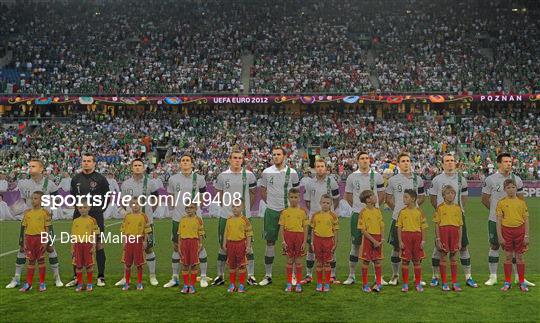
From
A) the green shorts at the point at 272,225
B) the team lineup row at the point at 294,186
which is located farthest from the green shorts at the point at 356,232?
the green shorts at the point at 272,225

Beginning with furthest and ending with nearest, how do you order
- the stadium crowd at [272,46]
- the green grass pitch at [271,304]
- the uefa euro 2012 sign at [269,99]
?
the stadium crowd at [272,46]
the uefa euro 2012 sign at [269,99]
the green grass pitch at [271,304]

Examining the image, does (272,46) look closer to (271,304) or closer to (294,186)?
(294,186)

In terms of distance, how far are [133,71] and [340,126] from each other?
52.3ft

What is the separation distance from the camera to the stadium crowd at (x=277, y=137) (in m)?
32.9

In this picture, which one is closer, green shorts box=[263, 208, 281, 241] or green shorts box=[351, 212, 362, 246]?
green shorts box=[351, 212, 362, 246]

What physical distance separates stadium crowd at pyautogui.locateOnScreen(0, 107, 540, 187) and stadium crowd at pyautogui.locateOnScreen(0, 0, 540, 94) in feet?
6.68

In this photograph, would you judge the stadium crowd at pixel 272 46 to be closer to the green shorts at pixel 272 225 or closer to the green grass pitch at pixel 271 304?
the green shorts at pixel 272 225

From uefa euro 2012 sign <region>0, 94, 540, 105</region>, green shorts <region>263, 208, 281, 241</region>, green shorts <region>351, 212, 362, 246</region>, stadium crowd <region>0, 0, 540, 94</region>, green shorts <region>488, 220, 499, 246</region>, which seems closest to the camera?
green shorts <region>488, 220, 499, 246</region>

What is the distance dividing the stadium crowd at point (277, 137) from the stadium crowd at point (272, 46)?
2035 mm

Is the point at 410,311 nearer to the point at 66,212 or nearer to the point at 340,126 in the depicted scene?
the point at 66,212

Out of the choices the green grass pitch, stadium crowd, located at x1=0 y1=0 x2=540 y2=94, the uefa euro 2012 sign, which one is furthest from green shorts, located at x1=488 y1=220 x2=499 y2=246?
stadium crowd, located at x1=0 y1=0 x2=540 y2=94

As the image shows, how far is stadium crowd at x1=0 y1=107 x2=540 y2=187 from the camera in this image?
32906mm

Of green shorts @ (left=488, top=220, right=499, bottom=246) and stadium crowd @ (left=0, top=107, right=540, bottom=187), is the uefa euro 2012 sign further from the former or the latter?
green shorts @ (left=488, top=220, right=499, bottom=246)

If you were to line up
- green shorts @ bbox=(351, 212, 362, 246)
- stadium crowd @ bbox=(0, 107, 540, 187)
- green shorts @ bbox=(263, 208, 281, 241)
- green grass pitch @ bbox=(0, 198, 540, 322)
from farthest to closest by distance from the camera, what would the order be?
1. stadium crowd @ bbox=(0, 107, 540, 187)
2. green shorts @ bbox=(263, 208, 281, 241)
3. green shorts @ bbox=(351, 212, 362, 246)
4. green grass pitch @ bbox=(0, 198, 540, 322)
